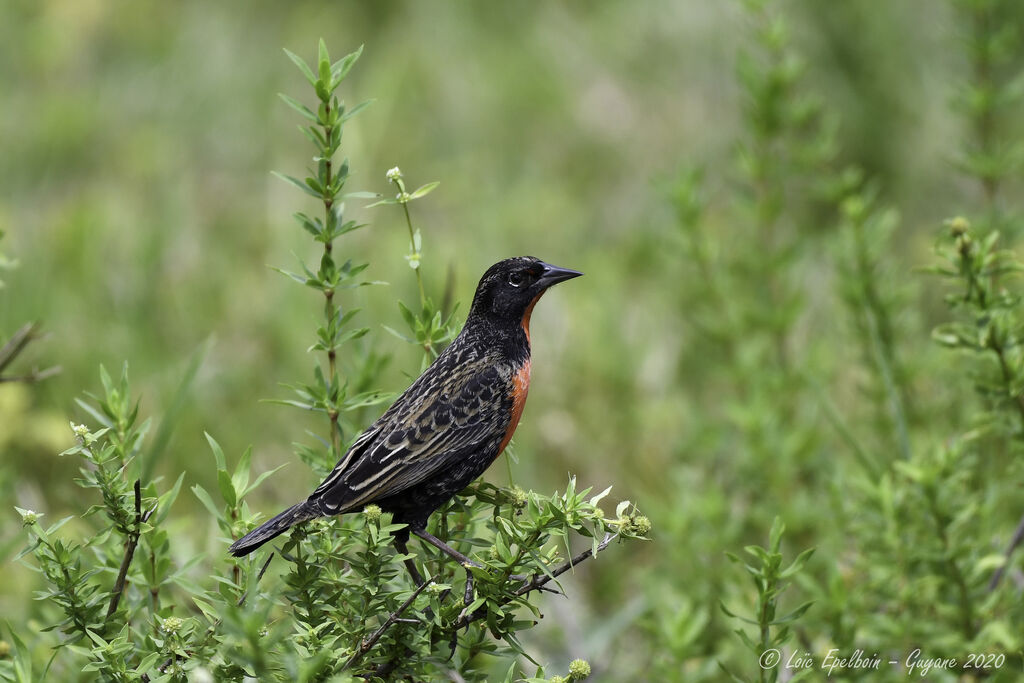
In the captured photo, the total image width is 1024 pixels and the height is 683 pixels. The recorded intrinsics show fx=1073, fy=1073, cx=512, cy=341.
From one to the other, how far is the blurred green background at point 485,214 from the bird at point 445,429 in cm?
53

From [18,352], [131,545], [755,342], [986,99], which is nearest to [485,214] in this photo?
[755,342]

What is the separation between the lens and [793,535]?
4660 millimetres

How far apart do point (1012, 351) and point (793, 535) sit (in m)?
1.72

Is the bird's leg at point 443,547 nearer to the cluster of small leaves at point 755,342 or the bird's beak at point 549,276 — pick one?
the bird's beak at point 549,276

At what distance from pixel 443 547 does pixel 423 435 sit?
0.31 metres

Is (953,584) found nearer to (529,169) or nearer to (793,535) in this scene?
(793,535)

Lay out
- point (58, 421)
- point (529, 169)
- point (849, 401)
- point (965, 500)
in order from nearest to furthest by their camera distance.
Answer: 1. point (965, 500)
2. point (58, 421)
3. point (849, 401)
4. point (529, 169)

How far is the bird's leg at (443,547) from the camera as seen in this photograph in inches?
102

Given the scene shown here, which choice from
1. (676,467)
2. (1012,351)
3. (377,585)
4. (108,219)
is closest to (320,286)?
(377,585)

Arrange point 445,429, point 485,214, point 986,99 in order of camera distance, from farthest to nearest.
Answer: point 485,214 → point 986,99 → point 445,429

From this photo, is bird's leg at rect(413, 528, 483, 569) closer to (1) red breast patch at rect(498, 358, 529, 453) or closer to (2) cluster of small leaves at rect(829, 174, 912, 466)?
(1) red breast patch at rect(498, 358, 529, 453)

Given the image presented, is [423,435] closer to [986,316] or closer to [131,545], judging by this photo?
[131,545]

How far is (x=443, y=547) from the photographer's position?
2625 mm

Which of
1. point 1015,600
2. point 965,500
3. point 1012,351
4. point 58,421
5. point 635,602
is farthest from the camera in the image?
point 58,421
